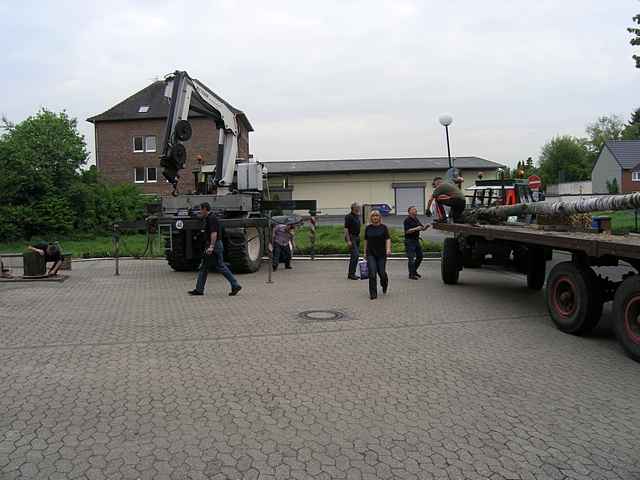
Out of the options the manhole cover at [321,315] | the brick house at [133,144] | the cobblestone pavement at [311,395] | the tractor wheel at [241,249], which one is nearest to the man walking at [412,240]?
the tractor wheel at [241,249]

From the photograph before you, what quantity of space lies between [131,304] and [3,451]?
656 centimetres

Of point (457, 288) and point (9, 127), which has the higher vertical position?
point (9, 127)

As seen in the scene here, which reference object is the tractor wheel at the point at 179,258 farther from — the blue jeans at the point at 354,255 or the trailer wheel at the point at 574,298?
the trailer wheel at the point at 574,298

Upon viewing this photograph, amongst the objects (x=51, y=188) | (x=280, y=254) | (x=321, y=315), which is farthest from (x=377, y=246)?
(x=51, y=188)

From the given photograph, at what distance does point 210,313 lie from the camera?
9711 mm

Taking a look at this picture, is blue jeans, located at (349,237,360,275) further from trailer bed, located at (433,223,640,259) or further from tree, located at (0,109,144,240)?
tree, located at (0,109,144,240)

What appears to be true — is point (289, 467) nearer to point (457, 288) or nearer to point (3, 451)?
point (3, 451)

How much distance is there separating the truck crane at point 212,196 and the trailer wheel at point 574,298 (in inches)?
310

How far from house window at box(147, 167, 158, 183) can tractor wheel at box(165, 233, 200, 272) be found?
117 feet

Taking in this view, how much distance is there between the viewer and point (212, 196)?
15.8 m

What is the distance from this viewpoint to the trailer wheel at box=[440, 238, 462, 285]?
13.1m

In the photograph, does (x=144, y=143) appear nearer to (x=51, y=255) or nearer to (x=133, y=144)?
(x=133, y=144)

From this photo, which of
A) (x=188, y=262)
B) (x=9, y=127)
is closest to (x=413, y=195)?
(x=9, y=127)

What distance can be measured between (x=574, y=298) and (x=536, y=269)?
14.8ft
